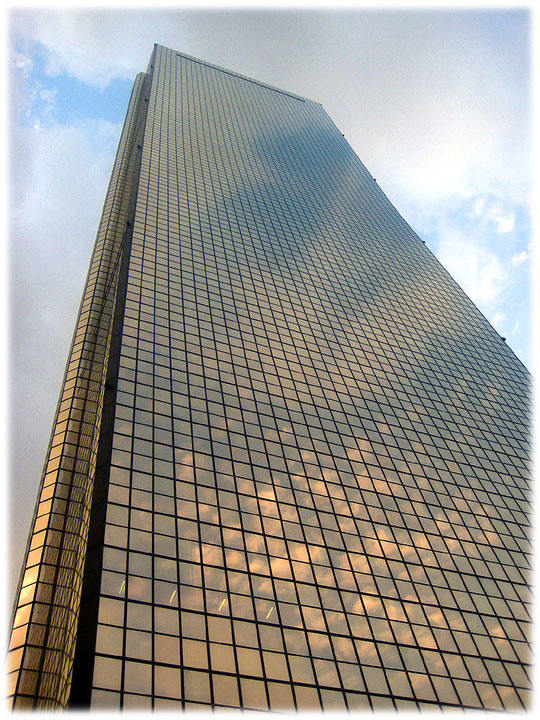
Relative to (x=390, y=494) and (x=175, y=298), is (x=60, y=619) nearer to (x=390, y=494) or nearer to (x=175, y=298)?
(x=390, y=494)

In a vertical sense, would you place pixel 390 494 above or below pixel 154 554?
above

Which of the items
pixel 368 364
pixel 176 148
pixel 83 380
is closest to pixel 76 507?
pixel 83 380

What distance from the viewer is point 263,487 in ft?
152

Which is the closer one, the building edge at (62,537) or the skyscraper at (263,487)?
the skyscraper at (263,487)

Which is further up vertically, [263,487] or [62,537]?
[263,487]

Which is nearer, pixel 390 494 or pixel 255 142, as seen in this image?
pixel 390 494

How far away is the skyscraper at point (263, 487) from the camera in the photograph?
108ft

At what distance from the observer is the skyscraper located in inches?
1297

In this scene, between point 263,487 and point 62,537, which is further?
point 263,487

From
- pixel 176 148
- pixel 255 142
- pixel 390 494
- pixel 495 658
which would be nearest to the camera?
pixel 495 658

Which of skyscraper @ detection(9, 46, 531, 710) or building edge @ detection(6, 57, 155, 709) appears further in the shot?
building edge @ detection(6, 57, 155, 709)

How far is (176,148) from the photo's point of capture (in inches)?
4104

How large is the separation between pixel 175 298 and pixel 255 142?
75.2m

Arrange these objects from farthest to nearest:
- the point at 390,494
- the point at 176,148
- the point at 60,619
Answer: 1. the point at 176,148
2. the point at 390,494
3. the point at 60,619
